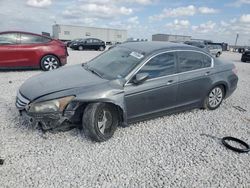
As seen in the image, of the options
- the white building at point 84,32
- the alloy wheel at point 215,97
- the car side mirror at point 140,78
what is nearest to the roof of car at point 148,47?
the car side mirror at point 140,78

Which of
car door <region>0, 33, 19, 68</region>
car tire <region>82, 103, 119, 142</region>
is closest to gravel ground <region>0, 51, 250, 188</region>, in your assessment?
car tire <region>82, 103, 119, 142</region>

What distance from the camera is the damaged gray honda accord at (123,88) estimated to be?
338 cm

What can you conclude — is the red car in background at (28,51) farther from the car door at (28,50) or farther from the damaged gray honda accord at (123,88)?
the damaged gray honda accord at (123,88)

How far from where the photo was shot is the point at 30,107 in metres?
3.32

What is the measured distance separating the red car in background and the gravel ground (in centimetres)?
413

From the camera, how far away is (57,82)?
3.72 m

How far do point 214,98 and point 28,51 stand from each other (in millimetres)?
6532

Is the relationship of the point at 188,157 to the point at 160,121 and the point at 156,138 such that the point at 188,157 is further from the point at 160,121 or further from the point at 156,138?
the point at 160,121

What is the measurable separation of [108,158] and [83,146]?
1.61ft

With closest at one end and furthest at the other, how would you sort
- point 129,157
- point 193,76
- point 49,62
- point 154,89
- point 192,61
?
point 129,157, point 154,89, point 193,76, point 192,61, point 49,62

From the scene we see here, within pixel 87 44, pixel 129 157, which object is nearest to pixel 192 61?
pixel 129 157

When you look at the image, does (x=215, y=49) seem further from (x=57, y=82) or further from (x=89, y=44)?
Result: (x=57, y=82)

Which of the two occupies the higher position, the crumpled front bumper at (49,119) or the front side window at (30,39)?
the front side window at (30,39)

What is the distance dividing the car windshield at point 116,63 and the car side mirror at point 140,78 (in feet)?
0.57
